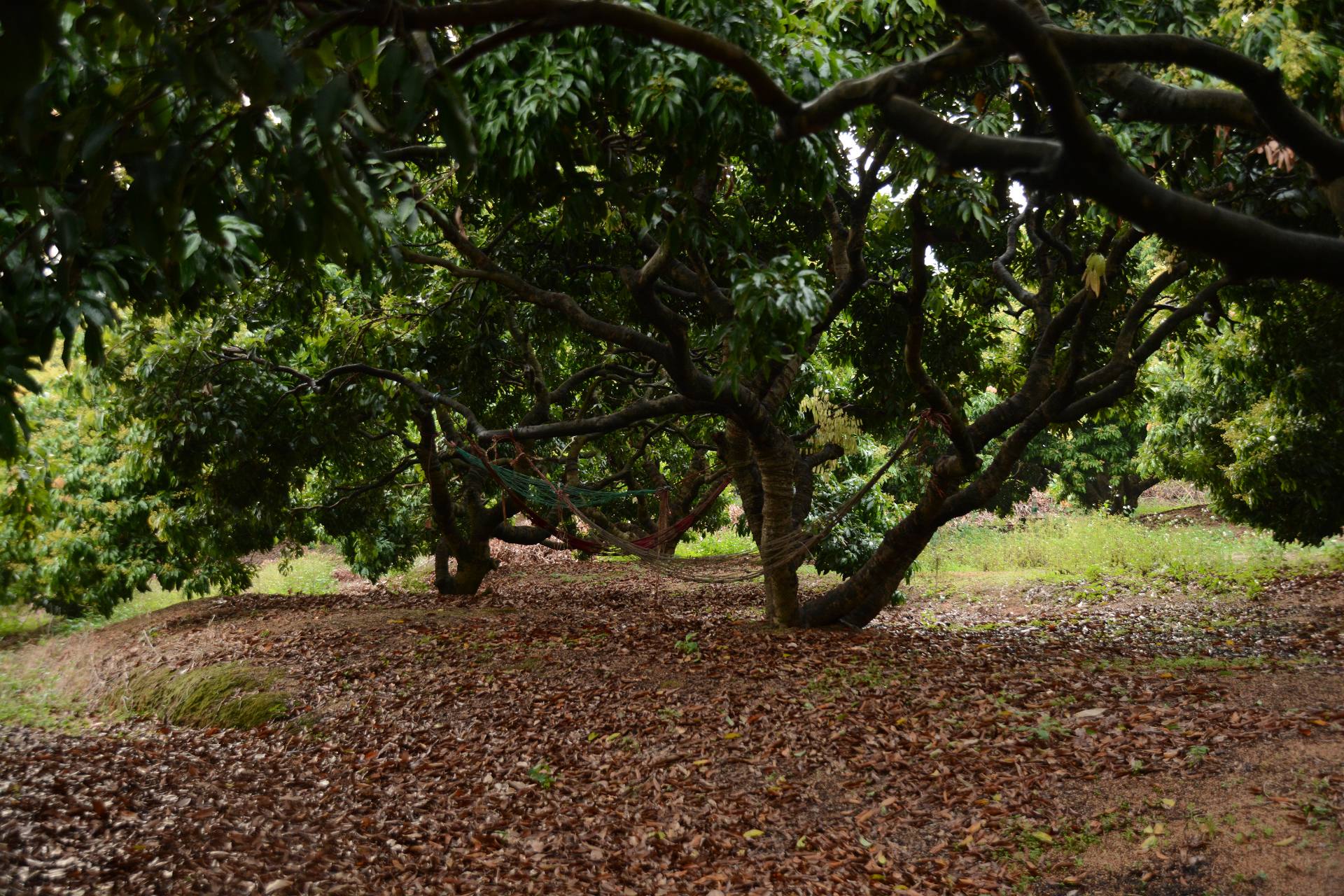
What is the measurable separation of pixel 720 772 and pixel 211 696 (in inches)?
137

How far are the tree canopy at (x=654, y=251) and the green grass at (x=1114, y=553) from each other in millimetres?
1455

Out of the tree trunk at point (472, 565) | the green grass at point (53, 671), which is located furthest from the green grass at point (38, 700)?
the tree trunk at point (472, 565)

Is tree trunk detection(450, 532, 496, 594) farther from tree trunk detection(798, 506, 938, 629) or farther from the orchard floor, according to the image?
tree trunk detection(798, 506, 938, 629)

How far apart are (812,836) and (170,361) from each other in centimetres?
600

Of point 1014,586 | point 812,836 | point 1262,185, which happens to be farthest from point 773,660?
point 1014,586

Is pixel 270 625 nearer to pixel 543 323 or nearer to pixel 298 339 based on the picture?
pixel 298 339

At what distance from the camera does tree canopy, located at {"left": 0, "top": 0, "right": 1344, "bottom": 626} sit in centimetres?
218

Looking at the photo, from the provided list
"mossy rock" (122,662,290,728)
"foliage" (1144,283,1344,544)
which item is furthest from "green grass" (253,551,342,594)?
"foliage" (1144,283,1344,544)

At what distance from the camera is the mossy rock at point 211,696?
5770 mm

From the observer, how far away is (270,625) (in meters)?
8.16

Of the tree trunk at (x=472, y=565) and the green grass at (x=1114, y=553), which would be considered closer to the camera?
the tree trunk at (x=472, y=565)

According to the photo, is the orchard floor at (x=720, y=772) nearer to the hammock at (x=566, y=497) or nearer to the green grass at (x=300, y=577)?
the hammock at (x=566, y=497)

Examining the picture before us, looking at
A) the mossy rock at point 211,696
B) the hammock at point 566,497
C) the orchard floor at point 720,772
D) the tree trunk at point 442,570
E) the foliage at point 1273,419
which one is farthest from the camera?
the tree trunk at point 442,570

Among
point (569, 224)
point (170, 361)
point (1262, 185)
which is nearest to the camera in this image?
point (569, 224)
